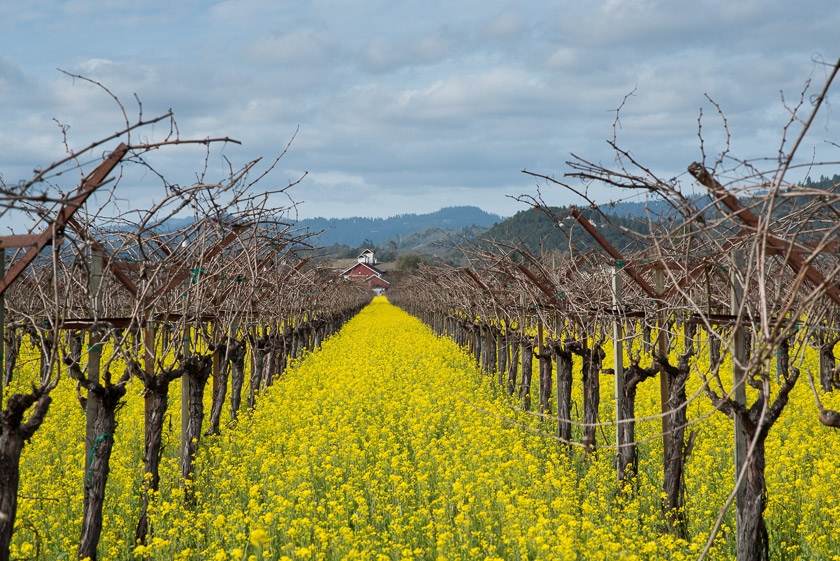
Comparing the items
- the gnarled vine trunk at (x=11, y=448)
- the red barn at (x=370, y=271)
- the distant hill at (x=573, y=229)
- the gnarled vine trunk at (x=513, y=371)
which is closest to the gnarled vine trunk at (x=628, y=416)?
the distant hill at (x=573, y=229)

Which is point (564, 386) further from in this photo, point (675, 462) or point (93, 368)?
point (93, 368)

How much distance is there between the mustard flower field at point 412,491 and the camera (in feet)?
19.0

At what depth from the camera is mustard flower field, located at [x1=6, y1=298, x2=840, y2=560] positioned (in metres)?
5.79

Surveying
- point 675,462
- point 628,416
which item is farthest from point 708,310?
point 628,416

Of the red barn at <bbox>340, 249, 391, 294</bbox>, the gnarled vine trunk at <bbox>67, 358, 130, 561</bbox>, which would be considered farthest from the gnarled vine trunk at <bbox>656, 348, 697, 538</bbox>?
the red barn at <bbox>340, 249, 391, 294</bbox>

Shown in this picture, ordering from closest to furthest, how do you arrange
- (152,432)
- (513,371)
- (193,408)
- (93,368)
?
1. (93,368)
2. (152,432)
3. (193,408)
4. (513,371)

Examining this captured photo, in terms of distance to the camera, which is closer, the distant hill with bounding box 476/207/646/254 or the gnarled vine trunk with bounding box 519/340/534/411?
the distant hill with bounding box 476/207/646/254

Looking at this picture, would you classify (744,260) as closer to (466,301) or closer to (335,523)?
(335,523)

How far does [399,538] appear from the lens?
241 inches

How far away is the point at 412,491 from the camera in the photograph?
7.21 metres

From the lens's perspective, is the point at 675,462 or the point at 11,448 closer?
the point at 11,448

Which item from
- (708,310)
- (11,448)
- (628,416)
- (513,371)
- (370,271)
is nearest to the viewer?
(11,448)

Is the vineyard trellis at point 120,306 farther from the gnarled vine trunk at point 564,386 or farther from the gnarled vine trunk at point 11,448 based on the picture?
the gnarled vine trunk at point 564,386

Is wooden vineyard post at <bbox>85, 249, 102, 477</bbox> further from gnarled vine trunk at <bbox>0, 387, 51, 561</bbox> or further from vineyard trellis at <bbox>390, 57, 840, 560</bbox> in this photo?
vineyard trellis at <bbox>390, 57, 840, 560</bbox>
